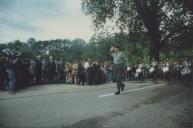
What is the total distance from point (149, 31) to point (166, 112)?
3036 centimetres

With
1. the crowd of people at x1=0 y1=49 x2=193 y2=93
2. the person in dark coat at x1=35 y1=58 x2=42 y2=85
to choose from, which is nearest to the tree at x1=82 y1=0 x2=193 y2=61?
the crowd of people at x1=0 y1=49 x2=193 y2=93

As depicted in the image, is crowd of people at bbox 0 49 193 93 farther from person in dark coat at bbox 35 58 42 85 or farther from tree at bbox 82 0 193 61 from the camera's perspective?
tree at bbox 82 0 193 61

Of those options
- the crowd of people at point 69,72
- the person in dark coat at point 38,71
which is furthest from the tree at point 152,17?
the person in dark coat at point 38,71

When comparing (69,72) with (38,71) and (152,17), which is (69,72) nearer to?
(38,71)

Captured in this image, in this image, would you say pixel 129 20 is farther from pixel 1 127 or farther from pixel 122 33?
pixel 1 127

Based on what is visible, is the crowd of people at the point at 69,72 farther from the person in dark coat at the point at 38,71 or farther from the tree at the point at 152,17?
the tree at the point at 152,17

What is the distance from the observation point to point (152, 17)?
3828 centimetres

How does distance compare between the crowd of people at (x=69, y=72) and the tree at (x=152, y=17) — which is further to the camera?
the tree at (x=152, y=17)

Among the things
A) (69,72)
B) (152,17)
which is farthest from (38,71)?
(152,17)

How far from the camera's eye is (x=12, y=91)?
51.3 ft

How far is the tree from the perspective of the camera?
38.2 meters

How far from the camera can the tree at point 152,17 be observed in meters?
38.2

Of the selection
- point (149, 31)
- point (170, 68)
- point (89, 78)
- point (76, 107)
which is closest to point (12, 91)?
point (76, 107)

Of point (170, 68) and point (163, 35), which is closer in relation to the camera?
point (170, 68)
